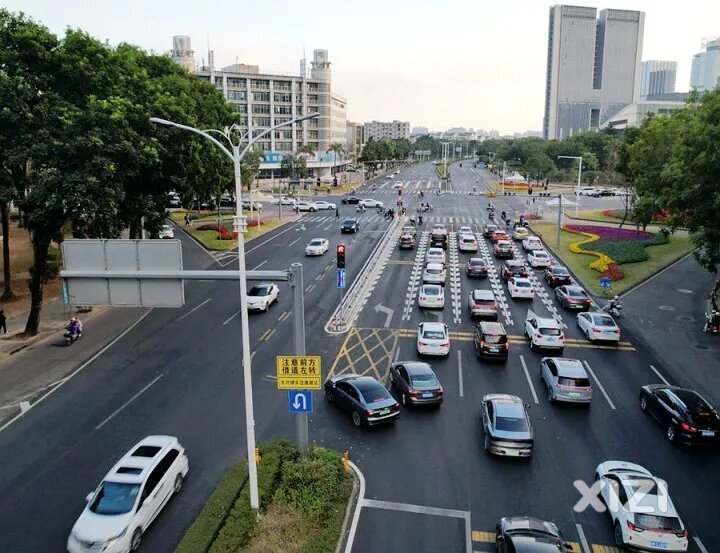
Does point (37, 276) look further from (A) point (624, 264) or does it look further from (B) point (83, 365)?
(A) point (624, 264)

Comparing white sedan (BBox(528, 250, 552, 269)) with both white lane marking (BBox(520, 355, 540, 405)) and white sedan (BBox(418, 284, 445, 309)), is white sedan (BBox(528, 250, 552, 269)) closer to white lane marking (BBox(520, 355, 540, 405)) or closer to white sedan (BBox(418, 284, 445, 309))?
white sedan (BBox(418, 284, 445, 309))

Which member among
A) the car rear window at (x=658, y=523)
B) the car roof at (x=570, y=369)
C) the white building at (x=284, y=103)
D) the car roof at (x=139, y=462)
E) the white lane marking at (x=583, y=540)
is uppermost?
the white building at (x=284, y=103)

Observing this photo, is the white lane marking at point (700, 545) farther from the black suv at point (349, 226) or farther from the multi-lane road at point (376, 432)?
the black suv at point (349, 226)

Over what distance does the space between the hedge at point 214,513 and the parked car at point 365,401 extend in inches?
191

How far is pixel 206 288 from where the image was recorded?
42.2 meters

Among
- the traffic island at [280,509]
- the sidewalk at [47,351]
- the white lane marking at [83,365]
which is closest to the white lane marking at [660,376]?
the traffic island at [280,509]

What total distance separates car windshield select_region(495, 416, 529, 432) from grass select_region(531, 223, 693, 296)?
23729 mm

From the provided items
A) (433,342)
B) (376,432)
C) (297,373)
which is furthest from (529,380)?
(297,373)

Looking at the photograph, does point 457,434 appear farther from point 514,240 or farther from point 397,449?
point 514,240

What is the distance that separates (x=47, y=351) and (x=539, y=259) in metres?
35.6

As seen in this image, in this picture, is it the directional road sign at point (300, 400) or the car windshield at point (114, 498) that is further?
the directional road sign at point (300, 400)

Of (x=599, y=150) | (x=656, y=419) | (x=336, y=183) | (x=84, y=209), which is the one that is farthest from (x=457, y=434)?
(x=599, y=150)

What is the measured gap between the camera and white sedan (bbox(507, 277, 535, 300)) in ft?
127

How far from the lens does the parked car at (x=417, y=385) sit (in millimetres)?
22734
